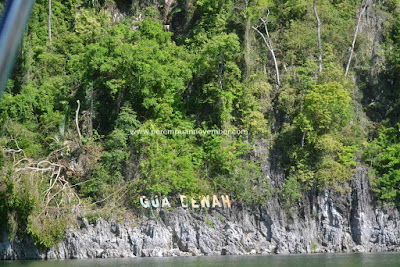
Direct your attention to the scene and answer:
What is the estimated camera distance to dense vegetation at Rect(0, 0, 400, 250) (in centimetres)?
2056

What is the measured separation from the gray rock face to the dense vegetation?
2.09 feet

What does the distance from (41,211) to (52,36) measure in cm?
1063

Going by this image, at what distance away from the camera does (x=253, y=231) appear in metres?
21.0

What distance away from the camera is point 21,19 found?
70cm

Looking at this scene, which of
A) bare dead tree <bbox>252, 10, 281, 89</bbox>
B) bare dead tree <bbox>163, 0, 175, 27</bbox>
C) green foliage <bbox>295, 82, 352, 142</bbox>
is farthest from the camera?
bare dead tree <bbox>163, 0, 175, 27</bbox>

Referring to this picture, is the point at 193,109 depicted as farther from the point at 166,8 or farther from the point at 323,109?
the point at 166,8

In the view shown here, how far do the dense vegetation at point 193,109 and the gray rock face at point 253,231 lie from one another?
0.64 metres

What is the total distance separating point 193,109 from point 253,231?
21.4ft

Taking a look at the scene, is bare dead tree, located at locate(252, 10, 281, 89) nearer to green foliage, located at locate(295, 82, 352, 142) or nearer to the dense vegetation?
the dense vegetation

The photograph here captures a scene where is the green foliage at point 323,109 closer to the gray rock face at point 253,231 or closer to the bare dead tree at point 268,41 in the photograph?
the gray rock face at point 253,231

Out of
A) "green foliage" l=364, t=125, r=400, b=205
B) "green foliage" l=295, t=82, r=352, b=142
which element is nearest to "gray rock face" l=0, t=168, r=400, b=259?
"green foliage" l=364, t=125, r=400, b=205

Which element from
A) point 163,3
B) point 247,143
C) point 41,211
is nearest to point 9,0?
point 41,211

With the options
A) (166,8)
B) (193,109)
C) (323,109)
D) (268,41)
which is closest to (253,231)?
(323,109)

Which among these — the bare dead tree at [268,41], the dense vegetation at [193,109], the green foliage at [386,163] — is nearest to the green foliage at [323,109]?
the dense vegetation at [193,109]
